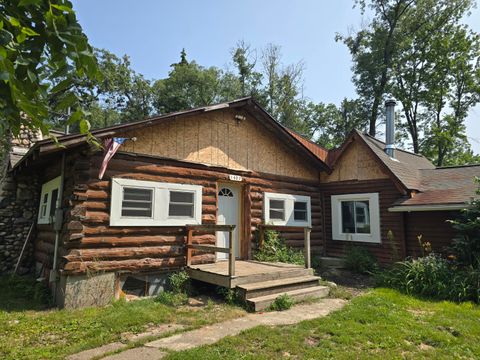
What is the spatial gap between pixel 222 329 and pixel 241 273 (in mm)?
2146

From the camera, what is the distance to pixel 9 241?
10023 millimetres

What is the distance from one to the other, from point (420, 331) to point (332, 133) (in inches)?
1211

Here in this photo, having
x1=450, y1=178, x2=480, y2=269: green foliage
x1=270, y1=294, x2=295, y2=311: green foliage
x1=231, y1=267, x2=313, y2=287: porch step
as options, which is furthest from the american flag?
x1=450, y1=178, x2=480, y2=269: green foliage

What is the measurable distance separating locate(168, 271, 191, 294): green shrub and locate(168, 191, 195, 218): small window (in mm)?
1594

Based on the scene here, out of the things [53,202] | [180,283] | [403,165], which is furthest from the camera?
[403,165]

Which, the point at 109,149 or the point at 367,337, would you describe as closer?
the point at 367,337

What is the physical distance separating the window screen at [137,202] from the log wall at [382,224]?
7.55 meters

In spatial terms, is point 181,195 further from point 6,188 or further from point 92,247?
point 6,188

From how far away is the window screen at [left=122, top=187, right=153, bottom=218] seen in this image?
26.1 feet

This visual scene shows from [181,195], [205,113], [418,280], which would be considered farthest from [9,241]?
[418,280]

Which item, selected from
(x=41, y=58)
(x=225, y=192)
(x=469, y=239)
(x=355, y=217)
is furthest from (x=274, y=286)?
(x=41, y=58)

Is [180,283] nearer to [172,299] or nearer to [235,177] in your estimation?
[172,299]

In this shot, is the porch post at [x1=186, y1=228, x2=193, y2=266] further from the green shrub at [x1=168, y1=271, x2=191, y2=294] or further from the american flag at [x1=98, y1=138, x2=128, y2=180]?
the american flag at [x1=98, y1=138, x2=128, y2=180]

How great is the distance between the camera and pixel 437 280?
8156mm
